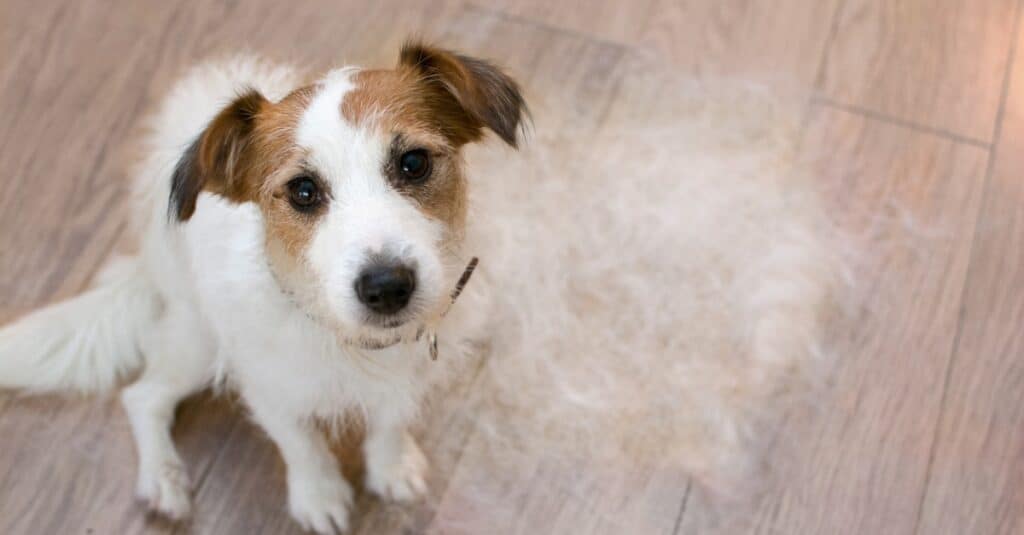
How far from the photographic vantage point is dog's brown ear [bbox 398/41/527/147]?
1.22 meters

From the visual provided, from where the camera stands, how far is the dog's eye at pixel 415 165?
120 cm

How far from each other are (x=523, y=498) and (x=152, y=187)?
2.92ft

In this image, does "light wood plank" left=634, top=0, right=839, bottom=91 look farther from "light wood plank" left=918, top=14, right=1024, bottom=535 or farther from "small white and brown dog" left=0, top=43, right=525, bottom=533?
"small white and brown dog" left=0, top=43, right=525, bottom=533

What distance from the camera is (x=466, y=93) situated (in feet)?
3.99

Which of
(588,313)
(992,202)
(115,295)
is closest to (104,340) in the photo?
(115,295)

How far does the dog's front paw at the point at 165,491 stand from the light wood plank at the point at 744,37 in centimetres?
145

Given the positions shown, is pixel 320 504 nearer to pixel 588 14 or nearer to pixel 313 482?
pixel 313 482

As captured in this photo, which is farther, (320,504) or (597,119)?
(597,119)

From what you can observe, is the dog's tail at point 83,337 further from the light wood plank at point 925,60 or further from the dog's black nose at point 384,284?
the light wood plank at point 925,60

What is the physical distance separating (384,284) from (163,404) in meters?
0.77

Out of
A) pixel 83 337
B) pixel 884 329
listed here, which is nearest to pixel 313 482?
pixel 83 337

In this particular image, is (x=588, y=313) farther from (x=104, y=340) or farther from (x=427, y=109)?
(x=104, y=340)

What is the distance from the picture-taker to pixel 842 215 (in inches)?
77.7

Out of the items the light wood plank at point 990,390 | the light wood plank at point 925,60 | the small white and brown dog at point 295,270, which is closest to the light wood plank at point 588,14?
the light wood plank at point 925,60
